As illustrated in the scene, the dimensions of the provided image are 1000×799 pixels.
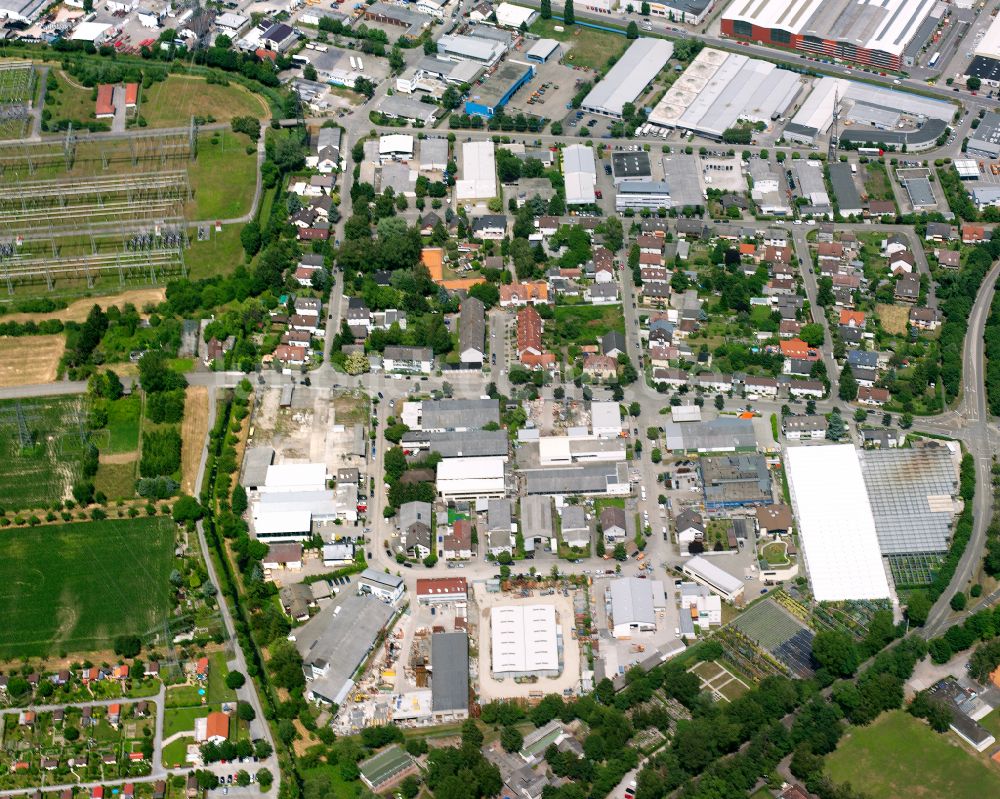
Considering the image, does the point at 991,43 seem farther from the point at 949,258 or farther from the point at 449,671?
the point at 449,671

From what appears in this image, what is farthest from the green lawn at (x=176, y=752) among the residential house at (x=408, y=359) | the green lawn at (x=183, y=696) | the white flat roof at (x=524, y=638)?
the residential house at (x=408, y=359)

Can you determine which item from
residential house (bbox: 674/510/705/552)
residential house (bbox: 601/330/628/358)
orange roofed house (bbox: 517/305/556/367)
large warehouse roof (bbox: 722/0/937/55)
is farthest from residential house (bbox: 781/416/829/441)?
large warehouse roof (bbox: 722/0/937/55)

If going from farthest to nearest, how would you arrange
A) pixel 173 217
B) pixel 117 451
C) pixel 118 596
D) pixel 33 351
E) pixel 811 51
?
pixel 811 51 → pixel 173 217 → pixel 33 351 → pixel 117 451 → pixel 118 596

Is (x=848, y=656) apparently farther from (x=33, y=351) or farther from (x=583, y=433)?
(x=33, y=351)

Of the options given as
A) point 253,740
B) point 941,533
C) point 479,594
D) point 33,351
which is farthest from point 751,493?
point 33,351

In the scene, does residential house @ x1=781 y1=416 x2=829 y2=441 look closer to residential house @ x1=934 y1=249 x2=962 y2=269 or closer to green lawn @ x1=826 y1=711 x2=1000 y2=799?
residential house @ x1=934 y1=249 x2=962 y2=269

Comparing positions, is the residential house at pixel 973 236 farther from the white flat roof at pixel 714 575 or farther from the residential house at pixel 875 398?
the white flat roof at pixel 714 575

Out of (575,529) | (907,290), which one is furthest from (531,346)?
(907,290)
